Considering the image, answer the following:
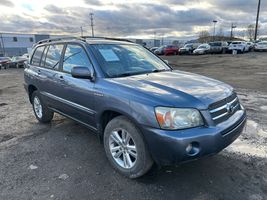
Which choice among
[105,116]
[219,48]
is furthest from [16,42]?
[105,116]

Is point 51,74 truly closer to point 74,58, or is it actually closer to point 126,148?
point 74,58

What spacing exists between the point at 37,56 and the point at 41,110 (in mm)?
1189

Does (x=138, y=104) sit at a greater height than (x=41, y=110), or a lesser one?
greater

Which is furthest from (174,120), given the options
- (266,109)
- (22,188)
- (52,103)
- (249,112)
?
(266,109)

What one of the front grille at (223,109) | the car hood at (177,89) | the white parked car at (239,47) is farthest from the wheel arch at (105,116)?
the white parked car at (239,47)

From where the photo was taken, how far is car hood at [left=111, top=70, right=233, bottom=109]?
286 cm

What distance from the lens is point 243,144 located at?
14.1 ft

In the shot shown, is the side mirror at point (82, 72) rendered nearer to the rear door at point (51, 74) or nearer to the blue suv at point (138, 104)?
the blue suv at point (138, 104)

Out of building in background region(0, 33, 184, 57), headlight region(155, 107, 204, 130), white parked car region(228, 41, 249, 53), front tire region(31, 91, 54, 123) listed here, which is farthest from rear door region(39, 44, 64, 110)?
building in background region(0, 33, 184, 57)

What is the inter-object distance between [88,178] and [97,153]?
0.76m

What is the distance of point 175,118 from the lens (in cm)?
277

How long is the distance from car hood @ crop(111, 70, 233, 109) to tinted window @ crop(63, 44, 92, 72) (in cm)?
75

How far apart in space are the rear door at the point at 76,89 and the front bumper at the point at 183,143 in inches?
46.8

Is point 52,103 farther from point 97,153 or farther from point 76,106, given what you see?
point 97,153
